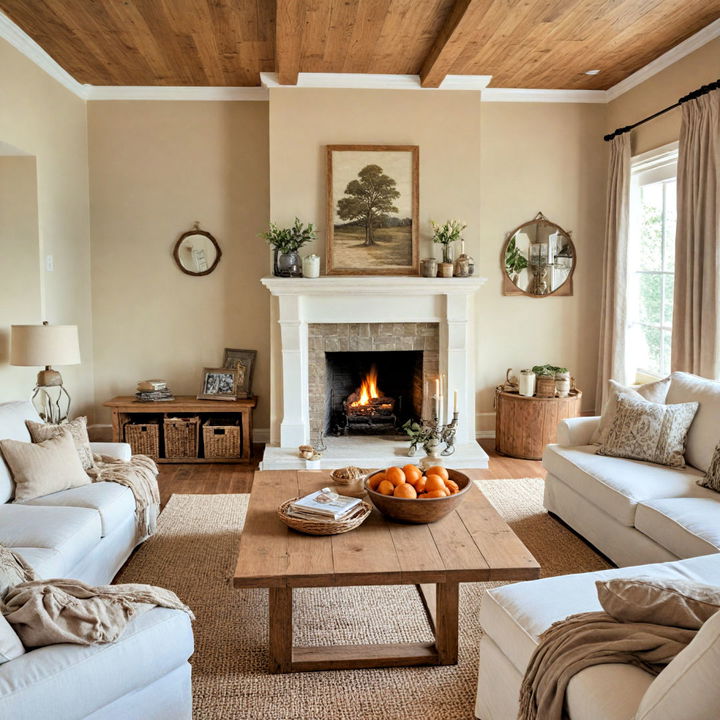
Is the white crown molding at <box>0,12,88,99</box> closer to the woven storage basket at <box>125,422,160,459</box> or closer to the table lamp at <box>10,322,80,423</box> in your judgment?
the table lamp at <box>10,322,80,423</box>

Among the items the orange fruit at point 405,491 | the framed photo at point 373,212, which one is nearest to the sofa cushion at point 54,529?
the orange fruit at point 405,491

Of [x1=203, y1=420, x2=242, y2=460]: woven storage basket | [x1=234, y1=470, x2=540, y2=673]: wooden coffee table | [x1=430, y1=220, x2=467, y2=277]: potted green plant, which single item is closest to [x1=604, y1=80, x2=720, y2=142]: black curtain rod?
[x1=430, y1=220, x2=467, y2=277]: potted green plant

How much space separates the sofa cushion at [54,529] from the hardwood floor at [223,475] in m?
1.51

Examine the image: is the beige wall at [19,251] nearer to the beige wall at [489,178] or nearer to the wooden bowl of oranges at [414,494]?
the beige wall at [489,178]

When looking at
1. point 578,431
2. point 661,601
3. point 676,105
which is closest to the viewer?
point 661,601

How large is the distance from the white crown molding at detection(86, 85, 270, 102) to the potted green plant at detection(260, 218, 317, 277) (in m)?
1.13

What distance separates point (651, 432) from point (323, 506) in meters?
1.88

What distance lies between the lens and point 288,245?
5242 millimetres

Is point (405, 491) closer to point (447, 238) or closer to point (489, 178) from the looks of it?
point (447, 238)

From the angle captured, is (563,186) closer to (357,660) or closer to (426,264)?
(426,264)

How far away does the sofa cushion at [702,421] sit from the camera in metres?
3.57

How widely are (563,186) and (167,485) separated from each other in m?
3.84

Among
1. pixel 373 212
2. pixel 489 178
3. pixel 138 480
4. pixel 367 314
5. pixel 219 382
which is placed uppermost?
pixel 489 178

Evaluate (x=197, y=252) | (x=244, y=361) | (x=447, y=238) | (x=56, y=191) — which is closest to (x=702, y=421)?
(x=447, y=238)
